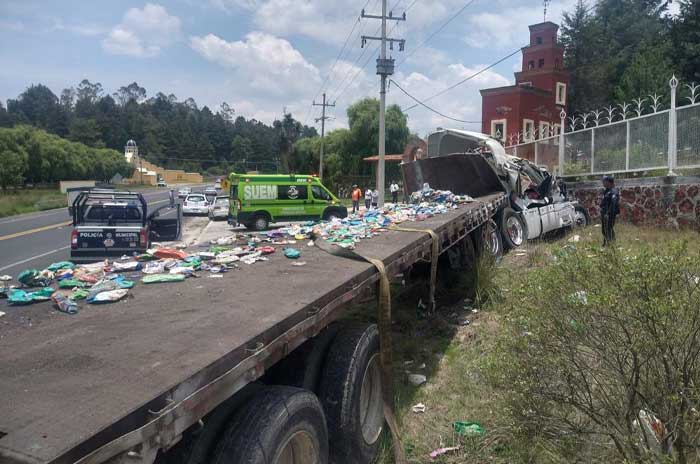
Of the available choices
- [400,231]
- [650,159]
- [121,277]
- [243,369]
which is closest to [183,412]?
[243,369]

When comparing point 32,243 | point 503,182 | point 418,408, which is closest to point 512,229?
point 503,182

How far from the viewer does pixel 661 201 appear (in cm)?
1118

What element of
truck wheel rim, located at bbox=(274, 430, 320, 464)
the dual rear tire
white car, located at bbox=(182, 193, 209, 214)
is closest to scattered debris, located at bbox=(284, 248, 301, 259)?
the dual rear tire

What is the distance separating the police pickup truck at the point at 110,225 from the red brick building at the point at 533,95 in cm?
2391

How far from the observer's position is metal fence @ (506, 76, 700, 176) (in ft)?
34.8

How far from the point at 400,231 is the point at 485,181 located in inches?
200

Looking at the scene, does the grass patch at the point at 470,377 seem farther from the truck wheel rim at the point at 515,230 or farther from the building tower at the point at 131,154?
the building tower at the point at 131,154

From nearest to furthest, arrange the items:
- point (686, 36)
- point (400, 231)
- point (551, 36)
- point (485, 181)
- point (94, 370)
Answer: point (94, 370) < point (400, 231) < point (485, 181) < point (686, 36) < point (551, 36)

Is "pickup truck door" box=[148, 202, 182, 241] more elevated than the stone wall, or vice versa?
the stone wall

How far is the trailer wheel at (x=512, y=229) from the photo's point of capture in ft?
30.3

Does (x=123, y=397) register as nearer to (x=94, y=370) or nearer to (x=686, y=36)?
(x=94, y=370)

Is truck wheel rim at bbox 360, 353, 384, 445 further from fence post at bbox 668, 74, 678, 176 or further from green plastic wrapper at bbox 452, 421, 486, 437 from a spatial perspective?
fence post at bbox 668, 74, 678, 176

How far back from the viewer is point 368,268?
12.8 ft

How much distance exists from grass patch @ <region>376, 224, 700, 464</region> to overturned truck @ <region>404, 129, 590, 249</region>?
1.44 metres
